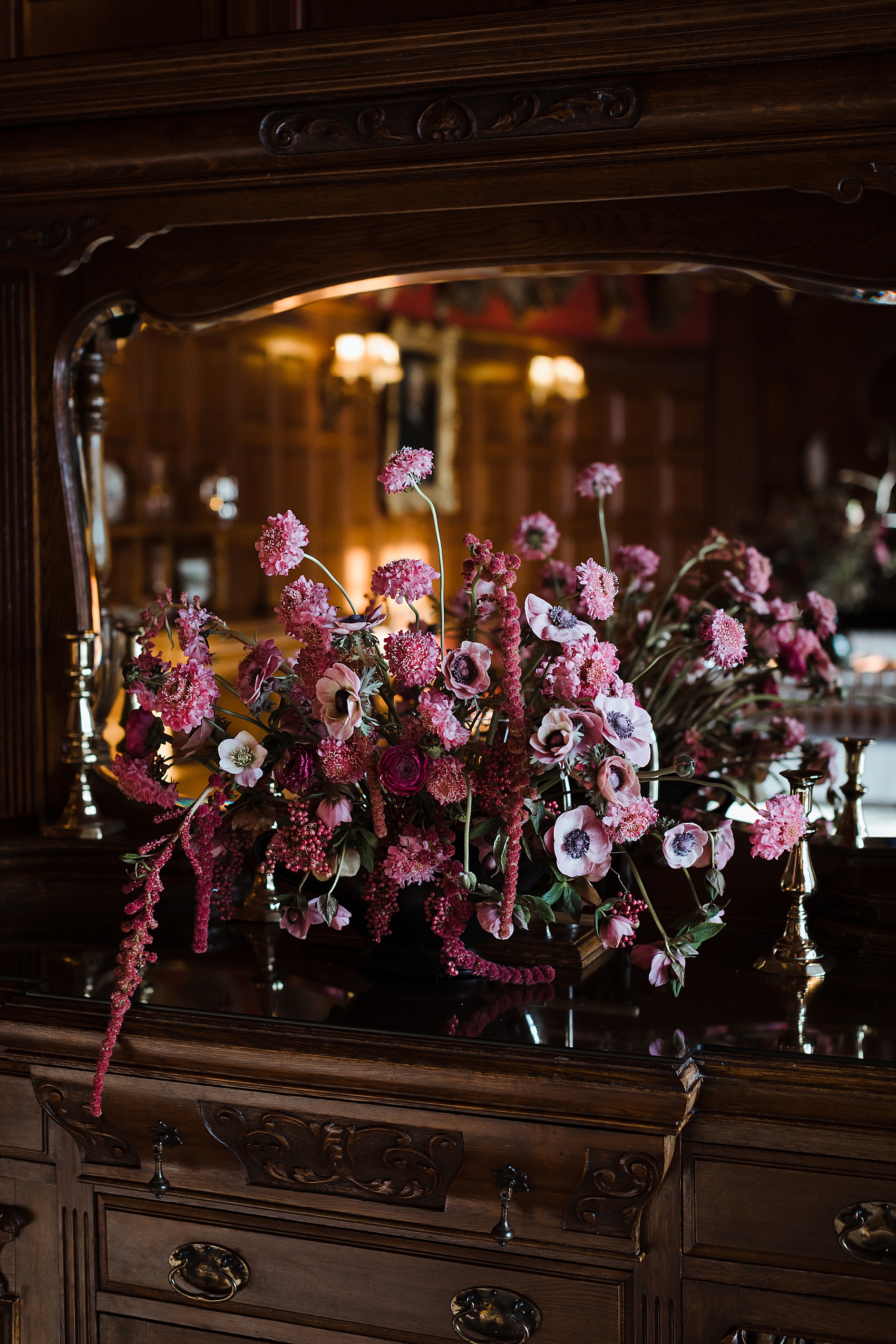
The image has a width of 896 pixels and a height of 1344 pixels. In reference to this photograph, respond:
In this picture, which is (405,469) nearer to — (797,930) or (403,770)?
(403,770)

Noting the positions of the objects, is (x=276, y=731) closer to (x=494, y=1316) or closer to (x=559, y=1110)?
(x=559, y=1110)

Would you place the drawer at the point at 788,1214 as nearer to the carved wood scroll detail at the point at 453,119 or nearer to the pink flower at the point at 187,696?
the pink flower at the point at 187,696

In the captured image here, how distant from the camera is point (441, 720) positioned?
155cm

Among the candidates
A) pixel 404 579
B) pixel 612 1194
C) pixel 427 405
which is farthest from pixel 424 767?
pixel 427 405

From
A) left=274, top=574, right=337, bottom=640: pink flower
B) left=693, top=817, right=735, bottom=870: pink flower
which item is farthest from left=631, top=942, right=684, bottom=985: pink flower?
left=274, top=574, right=337, bottom=640: pink flower

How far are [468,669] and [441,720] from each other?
0.26ft

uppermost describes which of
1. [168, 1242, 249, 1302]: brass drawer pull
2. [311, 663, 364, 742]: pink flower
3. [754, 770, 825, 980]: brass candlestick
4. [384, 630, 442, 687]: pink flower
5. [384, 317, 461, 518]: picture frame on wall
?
[384, 317, 461, 518]: picture frame on wall

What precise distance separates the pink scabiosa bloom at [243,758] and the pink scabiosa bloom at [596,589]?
0.46 meters

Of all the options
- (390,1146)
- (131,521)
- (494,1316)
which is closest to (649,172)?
(390,1146)

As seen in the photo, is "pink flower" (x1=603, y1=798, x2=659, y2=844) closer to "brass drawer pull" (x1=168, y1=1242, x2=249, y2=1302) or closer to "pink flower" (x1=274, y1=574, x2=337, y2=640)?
"pink flower" (x1=274, y1=574, x2=337, y2=640)

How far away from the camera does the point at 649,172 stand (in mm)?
1764

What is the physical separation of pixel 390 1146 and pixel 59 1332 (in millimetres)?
602

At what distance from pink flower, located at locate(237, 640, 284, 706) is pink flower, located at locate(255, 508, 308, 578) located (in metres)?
0.12

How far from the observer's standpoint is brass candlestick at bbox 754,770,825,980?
1.79 meters
